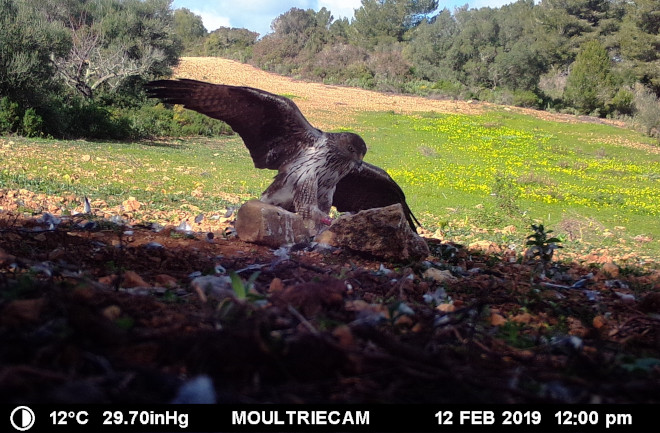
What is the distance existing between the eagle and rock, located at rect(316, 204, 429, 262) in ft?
2.66

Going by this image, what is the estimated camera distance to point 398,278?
3.80 metres

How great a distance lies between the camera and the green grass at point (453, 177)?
9.62 meters

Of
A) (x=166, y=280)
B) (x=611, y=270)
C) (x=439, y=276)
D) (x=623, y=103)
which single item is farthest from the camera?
(x=623, y=103)

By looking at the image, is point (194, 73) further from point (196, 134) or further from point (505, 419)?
point (505, 419)

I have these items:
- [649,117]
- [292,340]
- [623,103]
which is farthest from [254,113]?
[623,103]

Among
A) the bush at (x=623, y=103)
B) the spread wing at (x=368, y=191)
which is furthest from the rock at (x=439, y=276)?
the bush at (x=623, y=103)

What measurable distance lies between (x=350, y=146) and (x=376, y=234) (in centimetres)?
→ 135

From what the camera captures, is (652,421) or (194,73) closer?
(652,421)

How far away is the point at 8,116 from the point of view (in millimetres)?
14891

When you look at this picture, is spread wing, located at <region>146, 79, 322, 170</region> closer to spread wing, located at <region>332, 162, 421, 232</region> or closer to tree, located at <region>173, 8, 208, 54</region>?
spread wing, located at <region>332, 162, 421, 232</region>

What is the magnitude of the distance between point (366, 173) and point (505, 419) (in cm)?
441

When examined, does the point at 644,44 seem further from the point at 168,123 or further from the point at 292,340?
the point at 292,340

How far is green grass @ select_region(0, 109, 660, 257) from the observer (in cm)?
962

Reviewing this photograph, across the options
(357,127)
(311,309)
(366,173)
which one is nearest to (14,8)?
(357,127)
